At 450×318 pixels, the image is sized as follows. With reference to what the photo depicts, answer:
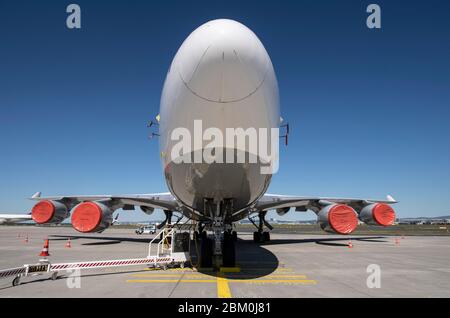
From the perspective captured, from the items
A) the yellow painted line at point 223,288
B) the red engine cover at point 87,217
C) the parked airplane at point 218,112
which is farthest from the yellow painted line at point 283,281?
the red engine cover at point 87,217

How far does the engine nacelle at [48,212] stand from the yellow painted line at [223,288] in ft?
39.1

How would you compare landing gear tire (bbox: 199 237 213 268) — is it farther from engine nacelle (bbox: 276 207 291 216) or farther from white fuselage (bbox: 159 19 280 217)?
engine nacelle (bbox: 276 207 291 216)

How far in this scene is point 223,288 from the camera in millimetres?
5980

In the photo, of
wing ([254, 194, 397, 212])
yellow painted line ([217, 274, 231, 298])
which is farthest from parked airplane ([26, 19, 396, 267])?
wing ([254, 194, 397, 212])

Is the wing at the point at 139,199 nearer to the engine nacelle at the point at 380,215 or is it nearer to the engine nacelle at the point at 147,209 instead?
the engine nacelle at the point at 147,209

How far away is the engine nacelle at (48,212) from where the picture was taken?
1520 centimetres

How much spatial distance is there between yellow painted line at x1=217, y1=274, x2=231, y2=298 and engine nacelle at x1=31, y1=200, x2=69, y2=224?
11933mm

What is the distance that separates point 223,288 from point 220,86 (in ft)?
12.3

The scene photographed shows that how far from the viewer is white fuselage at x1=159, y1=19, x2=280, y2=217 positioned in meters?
4.86

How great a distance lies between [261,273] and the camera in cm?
787

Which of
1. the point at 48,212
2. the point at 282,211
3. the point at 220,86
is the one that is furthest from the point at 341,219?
the point at 48,212
